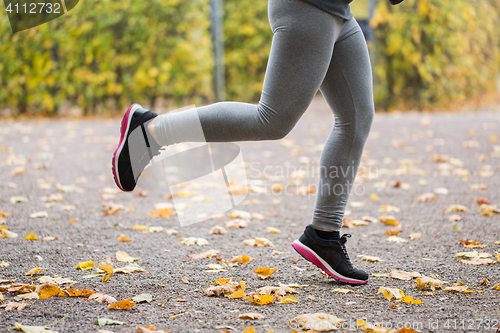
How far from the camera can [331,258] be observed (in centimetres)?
204

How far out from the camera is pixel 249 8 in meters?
11.0

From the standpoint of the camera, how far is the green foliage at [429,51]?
352 inches

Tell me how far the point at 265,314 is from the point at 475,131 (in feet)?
18.5

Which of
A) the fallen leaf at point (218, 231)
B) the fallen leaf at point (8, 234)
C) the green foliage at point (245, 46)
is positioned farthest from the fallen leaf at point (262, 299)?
the green foliage at point (245, 46)

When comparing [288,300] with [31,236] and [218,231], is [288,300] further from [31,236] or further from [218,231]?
[31,236]

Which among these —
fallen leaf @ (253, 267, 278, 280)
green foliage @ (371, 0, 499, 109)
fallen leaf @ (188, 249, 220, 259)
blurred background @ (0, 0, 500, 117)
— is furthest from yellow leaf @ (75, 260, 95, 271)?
green foliage @ (371, 0, 499, 109)

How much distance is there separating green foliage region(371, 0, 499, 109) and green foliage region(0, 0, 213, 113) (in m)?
3.42

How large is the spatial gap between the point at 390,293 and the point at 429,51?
838 centimetres

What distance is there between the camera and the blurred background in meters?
8.46

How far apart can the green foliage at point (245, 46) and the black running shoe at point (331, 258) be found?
367 inches

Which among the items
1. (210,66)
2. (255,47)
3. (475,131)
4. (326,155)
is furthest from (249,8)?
(326,155)

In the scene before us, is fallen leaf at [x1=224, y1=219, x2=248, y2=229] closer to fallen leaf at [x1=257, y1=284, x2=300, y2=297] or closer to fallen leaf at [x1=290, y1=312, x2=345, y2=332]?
fallen leaf at [x1=257, y1=284, x2=300, y2=297]

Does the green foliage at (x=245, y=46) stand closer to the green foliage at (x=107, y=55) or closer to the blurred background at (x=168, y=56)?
the blurred background at (x=168, y=56)

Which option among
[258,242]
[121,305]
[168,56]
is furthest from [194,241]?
[168,56]
